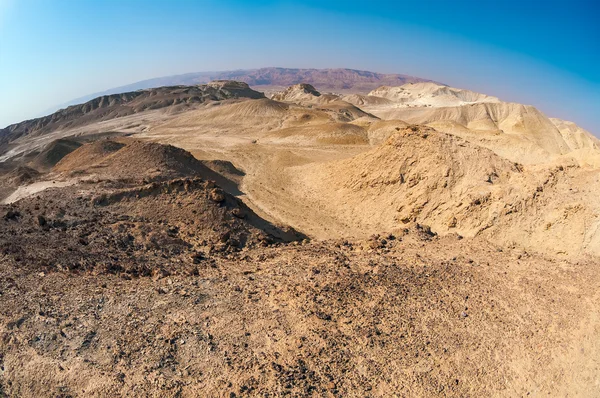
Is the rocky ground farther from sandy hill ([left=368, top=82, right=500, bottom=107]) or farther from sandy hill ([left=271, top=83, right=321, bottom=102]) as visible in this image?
sandy hill ([left=368, top=82, right=500, bottom=107])

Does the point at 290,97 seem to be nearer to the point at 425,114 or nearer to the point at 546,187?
the point at 425,114

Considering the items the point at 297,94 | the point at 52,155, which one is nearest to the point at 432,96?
the point at 297,94

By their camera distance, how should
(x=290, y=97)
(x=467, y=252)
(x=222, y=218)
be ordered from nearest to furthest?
(x=467, y=252)
(x=222, y=218)
(x=290, y=97)

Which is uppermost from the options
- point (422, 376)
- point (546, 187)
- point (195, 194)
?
point (195, 194)

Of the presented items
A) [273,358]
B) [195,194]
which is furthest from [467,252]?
[195,194]

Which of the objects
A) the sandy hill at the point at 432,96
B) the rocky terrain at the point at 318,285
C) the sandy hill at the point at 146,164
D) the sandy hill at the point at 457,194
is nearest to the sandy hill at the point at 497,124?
the sandy hill at the point at 432,96

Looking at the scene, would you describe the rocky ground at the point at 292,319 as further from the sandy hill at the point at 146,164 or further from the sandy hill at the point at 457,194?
the sandy hill at the point at 146,164

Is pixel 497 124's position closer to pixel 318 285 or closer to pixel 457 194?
pixel 457 194

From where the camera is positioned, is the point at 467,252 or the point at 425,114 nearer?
the point at 467,252
